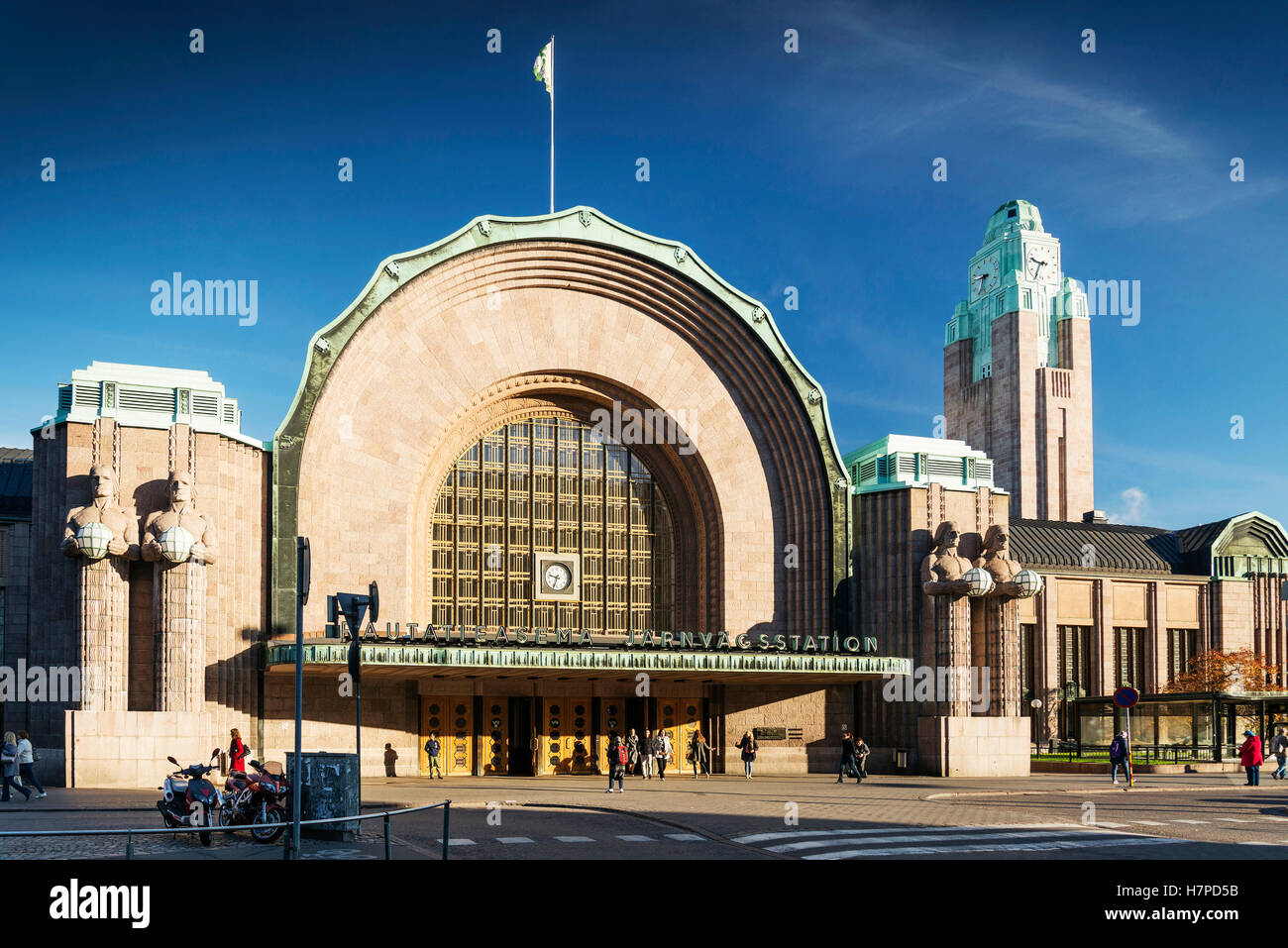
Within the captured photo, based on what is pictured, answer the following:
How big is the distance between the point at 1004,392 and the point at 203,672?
7009cm

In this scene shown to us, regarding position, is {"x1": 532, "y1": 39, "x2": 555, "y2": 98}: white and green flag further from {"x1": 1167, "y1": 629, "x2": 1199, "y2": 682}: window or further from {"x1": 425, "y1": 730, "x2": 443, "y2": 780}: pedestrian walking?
{"x1": 1167, "y1": 629, "x2": 1199, "y2": 682}: window

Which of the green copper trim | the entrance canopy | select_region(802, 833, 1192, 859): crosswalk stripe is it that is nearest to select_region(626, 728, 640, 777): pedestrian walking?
the entrance canopy

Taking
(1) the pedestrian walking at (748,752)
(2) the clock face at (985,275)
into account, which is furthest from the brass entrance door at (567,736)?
(2) the clock face at (985,275)

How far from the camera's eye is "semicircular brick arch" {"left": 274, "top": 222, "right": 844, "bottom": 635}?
38094mm

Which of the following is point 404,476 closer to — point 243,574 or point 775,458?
point 243,574

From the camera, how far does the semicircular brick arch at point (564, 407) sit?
125 ft

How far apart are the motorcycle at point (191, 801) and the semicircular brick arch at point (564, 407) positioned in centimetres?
1795

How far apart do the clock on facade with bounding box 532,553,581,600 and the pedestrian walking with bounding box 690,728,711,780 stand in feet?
19.3

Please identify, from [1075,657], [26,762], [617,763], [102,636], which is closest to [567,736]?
[617,763]

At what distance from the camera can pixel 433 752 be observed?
37688mm

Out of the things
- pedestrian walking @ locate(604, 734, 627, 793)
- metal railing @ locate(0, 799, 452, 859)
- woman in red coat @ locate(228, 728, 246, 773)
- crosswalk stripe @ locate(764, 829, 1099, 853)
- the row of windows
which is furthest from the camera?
the row of windows

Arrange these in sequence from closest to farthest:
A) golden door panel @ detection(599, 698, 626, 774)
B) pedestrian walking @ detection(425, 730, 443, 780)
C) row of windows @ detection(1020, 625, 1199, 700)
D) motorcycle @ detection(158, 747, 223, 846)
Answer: motorcycle @ detection(158, 747, 223, 846)
pedestrian walking @ detection(425, 730, 443, 780)
golden door panel @ detection(599, 698, 626, 774)
row of windows @ detection(1020, 625, 1199, 700)
